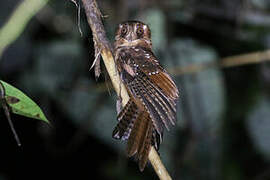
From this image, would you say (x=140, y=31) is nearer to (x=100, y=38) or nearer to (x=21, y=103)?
(x=100, y=38)

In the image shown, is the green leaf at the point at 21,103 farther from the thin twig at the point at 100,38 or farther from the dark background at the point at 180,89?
the dark background at the point at 180,89

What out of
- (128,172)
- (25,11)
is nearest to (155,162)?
(25,11)

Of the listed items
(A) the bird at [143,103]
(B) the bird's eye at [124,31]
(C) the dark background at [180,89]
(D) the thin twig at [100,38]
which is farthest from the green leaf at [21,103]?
(C) the dark background at [180,89]

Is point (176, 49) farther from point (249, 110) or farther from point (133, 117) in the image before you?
point (133, 117)

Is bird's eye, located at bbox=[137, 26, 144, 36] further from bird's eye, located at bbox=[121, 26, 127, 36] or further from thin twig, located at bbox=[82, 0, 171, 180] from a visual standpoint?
thin twig, located at bbox=[82, 0, 171, 180]

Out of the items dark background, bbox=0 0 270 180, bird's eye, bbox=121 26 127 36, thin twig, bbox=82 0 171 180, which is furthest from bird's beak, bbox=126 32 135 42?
dark background, bbox=0 0 270 180

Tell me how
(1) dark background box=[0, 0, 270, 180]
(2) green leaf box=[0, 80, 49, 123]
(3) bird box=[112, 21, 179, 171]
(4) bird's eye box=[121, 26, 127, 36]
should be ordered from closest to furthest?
(2) green leaf box=[0, 80, 49, 123], (3) bird box=[112, 21, 179, 171], (4) bird's eye box=[121, 26, 127, 36], (1) dark background box=[0, 0, 270, 180]
